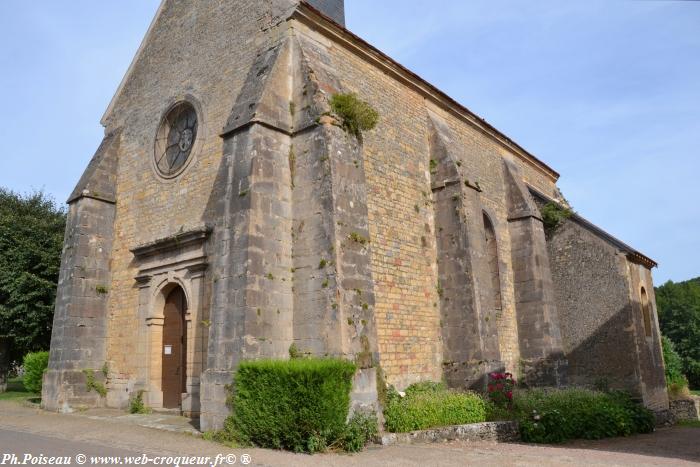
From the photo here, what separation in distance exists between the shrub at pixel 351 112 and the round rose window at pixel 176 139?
3.82m

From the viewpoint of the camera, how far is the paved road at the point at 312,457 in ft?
24.1

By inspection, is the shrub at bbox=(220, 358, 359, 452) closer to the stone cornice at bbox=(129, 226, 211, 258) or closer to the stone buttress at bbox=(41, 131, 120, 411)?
the stone cornice at bbox=(129, 226, 211, 258)

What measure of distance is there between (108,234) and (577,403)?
451 inches

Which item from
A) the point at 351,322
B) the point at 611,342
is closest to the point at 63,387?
the point at 351,322

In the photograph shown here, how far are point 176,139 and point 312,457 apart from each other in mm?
8526

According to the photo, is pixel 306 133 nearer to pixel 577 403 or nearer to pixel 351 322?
pixel 351 322

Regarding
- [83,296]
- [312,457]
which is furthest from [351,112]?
[83,296]

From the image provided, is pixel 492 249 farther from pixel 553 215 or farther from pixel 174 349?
pixel 174 349

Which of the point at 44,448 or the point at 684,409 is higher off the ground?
the point at 44,448

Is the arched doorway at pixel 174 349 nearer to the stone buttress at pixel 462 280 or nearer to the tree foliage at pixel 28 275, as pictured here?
the stone buttress at pixel 462 280

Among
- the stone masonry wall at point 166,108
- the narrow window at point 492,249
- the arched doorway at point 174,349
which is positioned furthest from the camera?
the narrow window at point 492,249

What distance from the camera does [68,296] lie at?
12805 millimetres

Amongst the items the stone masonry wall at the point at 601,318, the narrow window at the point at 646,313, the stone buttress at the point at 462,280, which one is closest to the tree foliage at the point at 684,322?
the narrow window at the point at 646,313

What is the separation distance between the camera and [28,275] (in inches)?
687
